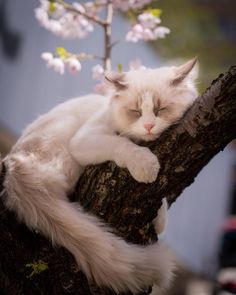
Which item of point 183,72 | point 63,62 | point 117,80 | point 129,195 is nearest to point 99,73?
point 63,62

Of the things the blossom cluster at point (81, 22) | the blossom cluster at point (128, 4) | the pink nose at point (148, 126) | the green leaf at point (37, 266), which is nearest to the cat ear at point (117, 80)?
the pink nose at point (148, 126)

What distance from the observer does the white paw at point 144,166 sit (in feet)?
5.53

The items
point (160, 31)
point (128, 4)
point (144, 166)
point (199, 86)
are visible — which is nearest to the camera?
point (144, 166)

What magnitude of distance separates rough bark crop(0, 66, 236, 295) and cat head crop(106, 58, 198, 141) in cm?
8

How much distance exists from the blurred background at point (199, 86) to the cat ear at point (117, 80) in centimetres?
217

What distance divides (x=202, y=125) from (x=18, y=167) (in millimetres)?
721

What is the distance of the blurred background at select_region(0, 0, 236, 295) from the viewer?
439 cm

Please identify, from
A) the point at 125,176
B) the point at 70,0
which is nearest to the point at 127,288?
the point at 125,176

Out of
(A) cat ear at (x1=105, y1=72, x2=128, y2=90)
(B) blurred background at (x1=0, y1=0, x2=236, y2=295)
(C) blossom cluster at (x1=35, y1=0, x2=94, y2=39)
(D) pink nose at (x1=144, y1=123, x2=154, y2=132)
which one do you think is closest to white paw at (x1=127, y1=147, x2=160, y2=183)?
(D) pink nose at (x1=144, y1=123, x2=154, y2=132)

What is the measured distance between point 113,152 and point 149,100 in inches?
10.5

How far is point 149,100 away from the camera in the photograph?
1.94 meters

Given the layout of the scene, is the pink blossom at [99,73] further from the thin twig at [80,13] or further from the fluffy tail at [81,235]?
the fluffy tail at [81,235]

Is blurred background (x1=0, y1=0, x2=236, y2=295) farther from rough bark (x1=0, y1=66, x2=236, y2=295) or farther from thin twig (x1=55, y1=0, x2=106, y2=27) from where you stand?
rough bark (x1=0, y1=66, x2=236, y2=295)

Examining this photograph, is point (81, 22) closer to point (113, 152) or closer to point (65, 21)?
point (65, 21)
